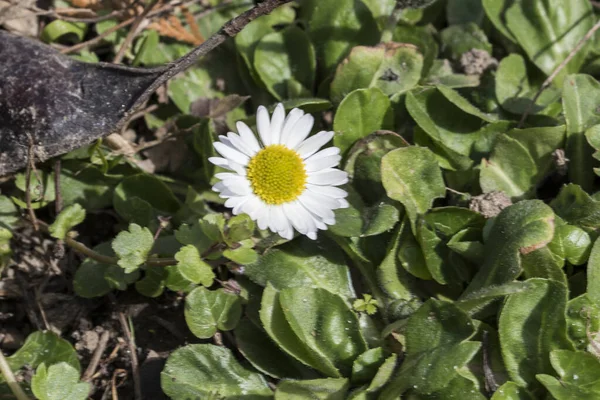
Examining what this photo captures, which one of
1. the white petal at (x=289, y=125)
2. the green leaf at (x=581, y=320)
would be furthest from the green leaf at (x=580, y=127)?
the white petal at (x=289, y=125)

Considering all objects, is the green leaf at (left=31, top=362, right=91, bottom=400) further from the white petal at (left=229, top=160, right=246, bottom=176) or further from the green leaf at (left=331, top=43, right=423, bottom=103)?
the green leaf at (left=331, top=43, right=423, bottom=103)

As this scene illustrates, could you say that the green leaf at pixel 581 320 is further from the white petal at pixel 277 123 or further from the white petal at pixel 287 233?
the white petal at pixel 277 123

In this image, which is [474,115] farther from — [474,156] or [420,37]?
[420,37]

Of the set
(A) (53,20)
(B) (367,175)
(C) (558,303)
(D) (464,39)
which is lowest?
(C) (558,303)

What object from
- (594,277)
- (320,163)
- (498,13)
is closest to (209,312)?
(320,163)

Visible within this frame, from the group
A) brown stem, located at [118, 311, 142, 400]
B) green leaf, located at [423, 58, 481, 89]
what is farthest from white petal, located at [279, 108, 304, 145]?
brown stem, located at [118, 311, 142, 400]

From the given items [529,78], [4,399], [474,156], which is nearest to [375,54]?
[474,156]
